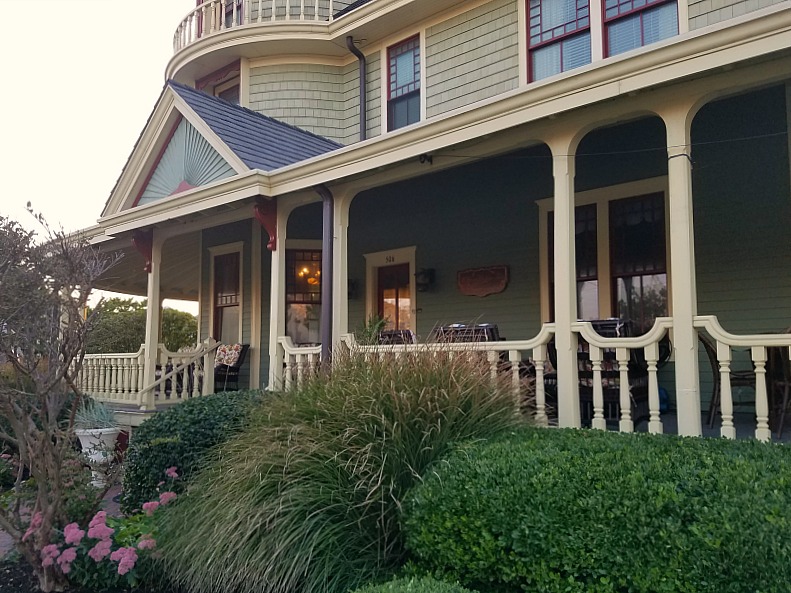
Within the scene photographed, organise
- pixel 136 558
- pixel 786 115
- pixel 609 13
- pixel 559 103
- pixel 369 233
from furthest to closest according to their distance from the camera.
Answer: pixel 369 233 < pixel 609 13 < pixel 786 115 < pixel 559 103 < pixel 136 558

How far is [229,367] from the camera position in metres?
10.1

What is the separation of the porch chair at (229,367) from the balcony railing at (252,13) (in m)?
5.23

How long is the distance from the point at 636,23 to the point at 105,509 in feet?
24.5

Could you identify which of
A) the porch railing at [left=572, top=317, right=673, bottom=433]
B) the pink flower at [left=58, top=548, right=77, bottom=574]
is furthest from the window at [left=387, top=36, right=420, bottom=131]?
the pink flower at [left=58, top=548, right=77, bottom=574]

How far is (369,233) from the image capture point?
9.76 meters

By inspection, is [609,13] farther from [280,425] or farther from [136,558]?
[136,558]

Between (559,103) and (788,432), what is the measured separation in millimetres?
3049

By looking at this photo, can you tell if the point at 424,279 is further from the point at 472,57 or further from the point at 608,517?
the point at 608,517

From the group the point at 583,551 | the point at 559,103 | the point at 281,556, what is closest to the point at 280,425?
the point at 281,556

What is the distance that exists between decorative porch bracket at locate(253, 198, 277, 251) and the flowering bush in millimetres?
3774

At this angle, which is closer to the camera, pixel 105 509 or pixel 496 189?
pixel 105 509

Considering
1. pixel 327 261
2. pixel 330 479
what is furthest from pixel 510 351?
pixel 327 261

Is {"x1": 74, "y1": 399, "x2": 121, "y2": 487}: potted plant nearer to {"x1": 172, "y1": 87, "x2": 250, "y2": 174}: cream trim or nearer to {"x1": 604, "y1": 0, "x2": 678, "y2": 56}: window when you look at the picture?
{"x1": 172, "y1": 87, "x2": 250, "y2": 174}: cream trim

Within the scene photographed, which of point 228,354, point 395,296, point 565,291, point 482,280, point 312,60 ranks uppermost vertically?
point 312,60
